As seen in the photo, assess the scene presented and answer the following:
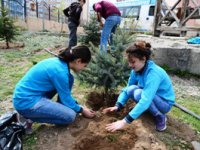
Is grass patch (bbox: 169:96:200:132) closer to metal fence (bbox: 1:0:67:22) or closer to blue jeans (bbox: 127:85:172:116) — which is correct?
blue jeans (bbox: 127:85:172:116)

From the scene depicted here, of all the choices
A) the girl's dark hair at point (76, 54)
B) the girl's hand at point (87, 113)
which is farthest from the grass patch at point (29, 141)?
the girl's dark hair at point (76, 54)

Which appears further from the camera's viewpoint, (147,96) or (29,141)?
(29,141)

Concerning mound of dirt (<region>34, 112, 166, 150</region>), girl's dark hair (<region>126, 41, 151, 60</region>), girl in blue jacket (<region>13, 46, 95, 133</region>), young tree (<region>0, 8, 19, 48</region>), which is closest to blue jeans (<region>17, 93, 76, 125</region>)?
girl in blue jacket (<region>13, 46, 95, 133</region>)

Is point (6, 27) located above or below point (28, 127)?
above

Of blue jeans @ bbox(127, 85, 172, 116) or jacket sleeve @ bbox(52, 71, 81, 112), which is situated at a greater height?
jacket sleeve @ bbox(52, 71, 81, 112)

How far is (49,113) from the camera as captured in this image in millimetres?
2893

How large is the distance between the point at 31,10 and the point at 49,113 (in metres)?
17.2

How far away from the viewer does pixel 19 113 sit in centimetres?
296

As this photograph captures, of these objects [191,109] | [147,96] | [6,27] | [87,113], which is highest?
[6,27]

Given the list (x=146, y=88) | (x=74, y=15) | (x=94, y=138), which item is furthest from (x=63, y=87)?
(x=74, y=15)

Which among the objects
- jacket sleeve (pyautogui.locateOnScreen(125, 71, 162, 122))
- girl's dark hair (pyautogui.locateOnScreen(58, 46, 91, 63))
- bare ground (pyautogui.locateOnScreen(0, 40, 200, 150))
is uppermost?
girl's dark hair (pyautogui.locateOnScreen(58, 46, 91, 63))

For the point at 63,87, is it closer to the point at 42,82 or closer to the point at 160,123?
the point at 42,82

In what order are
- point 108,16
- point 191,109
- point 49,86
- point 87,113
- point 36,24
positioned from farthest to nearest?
1. point 36,24
2. point 108,16
3. point 191,109
4. point 87,113
5. point 49,86

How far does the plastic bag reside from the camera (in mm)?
2387
